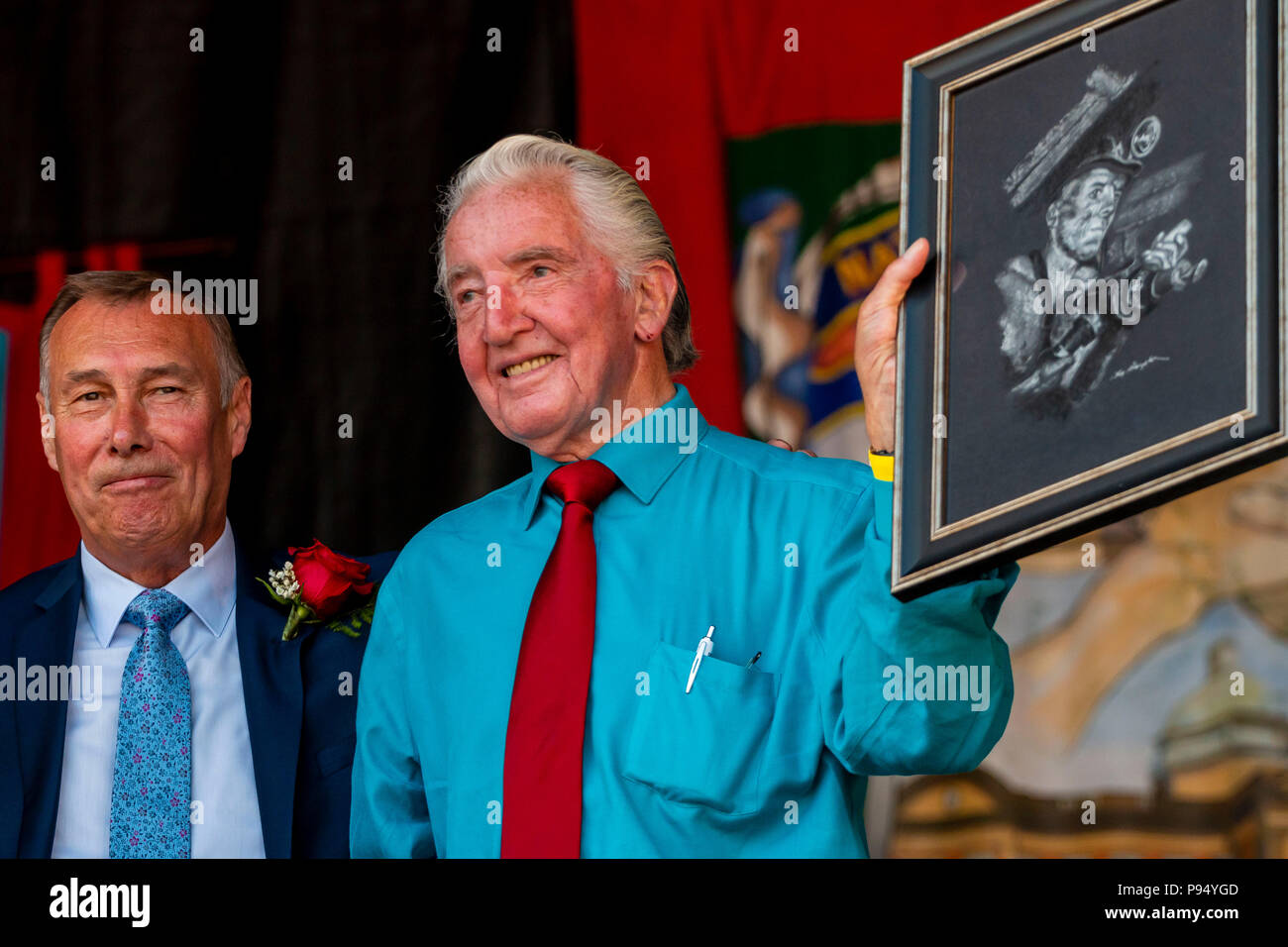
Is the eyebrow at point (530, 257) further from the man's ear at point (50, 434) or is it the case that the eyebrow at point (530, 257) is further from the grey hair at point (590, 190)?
the man's ear at point (50, 434)

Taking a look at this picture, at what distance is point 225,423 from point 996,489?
1518 mm

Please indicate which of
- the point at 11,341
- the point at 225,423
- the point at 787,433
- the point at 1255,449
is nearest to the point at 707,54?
the point at 787,433

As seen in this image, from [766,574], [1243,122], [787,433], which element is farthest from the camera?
[787,433]

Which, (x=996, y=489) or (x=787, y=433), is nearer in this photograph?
(x=996, y=489)

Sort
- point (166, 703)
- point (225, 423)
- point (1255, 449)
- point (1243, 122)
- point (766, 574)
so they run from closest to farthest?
point (1255, 449) < point (1243, 122) < point (766, 574) < point (166, 703) < point (225, 423)

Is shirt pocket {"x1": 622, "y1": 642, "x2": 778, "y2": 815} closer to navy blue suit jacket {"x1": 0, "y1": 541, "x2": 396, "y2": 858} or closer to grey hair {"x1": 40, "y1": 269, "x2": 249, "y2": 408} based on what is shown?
navy blue suit jacket {"x1": 0, "y1": 541, "x2": 396, "y2": 858}

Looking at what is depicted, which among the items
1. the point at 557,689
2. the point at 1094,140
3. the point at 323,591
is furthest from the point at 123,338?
the point at 1094,140

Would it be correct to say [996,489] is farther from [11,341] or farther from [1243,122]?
[11,341]

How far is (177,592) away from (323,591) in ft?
0.85

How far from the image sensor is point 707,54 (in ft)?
10.2

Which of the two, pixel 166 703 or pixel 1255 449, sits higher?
pixel 1255 449

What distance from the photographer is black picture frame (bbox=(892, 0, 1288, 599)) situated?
1.61 meters

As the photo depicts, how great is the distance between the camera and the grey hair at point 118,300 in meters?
2.65

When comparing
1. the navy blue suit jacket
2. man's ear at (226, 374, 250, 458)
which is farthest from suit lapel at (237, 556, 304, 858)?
man's ear at (226, 374, 250, 458)
